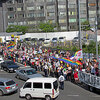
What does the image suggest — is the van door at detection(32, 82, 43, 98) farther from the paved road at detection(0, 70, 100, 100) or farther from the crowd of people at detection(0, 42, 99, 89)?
the crowd of people at detection(0, 42, 99, 89)

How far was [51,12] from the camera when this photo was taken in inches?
3120

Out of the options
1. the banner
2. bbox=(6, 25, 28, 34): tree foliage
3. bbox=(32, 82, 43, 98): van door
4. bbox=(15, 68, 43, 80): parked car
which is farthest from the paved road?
bbox=(6, 25, 28, 34): tree foliage

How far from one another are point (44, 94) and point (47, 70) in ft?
29.2

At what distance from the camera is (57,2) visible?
78.6 m

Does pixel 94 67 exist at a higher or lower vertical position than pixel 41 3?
lower

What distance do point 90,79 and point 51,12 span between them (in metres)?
62.4

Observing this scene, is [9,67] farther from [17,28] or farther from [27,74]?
[17,28]

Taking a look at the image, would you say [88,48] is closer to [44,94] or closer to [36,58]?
[36,58]

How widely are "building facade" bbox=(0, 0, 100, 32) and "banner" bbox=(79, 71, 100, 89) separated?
2235 inches

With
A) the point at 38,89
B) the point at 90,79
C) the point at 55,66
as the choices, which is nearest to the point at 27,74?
the point at 55,66

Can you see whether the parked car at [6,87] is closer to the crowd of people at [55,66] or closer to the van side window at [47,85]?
the van side window at [47,85]

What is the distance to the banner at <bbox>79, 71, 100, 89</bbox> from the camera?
17.7m

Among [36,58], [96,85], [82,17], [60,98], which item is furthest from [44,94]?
[82,17]

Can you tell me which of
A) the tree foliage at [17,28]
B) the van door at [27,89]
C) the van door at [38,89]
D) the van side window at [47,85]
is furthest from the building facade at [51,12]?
the van side window at [47,85]
